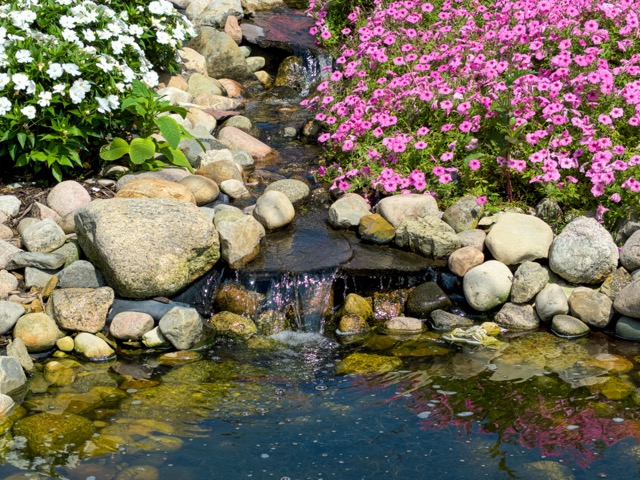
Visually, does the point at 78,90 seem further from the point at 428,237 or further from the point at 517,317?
the point at 517,317

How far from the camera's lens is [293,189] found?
8141 millimetres

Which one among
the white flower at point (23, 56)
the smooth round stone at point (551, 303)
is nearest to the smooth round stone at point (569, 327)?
the smooth round stone at point (551, 303)

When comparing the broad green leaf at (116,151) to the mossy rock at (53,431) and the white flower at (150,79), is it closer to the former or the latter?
the white flower at (150,79)

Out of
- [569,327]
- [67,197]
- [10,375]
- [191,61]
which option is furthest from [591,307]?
[191,61]

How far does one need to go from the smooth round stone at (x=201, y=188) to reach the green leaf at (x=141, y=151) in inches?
15.5

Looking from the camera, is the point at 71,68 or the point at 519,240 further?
the point at 71,68

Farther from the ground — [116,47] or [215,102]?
[116,47]

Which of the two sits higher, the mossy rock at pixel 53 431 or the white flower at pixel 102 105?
the white flower at pixel 102 105

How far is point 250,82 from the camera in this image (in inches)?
461

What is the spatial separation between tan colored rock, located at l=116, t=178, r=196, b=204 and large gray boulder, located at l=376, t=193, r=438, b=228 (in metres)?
1.74

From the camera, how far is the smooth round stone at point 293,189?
811cm

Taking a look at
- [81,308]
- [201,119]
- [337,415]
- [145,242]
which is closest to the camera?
[337,415]

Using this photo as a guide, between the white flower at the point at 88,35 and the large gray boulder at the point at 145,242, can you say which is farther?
the white flower at the point at 88,35

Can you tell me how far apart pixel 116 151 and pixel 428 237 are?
3073mm
